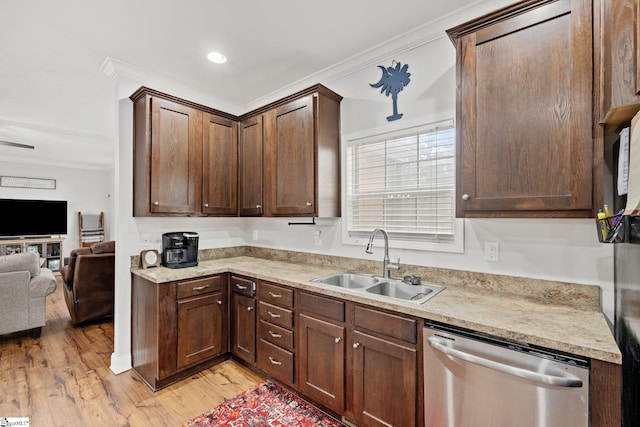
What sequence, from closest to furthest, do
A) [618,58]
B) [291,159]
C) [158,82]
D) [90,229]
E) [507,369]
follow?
1. [618,58]
2. [507,369]
3. [291,159]
4. [158,82]
5. [90,229]

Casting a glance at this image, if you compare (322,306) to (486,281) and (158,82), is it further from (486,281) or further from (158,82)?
(158,82)

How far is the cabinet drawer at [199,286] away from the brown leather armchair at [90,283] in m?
1.79

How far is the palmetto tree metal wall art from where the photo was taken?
2324 mm

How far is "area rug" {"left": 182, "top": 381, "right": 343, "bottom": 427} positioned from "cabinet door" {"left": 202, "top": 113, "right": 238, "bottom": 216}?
5.61 ft

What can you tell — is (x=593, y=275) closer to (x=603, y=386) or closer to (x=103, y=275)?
(x=603, y=386)

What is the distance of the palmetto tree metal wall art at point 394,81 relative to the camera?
2.32 metres

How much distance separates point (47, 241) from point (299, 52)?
24.7 ft

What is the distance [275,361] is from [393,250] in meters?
1.27

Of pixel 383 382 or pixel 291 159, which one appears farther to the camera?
pixel 291 159

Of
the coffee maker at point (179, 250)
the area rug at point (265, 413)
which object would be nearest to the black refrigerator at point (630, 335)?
the area rug at point (265, 413)

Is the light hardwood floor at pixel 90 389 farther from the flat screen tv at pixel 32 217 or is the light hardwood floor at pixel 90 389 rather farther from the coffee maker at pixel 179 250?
the flat screen tv at pixel 32 217

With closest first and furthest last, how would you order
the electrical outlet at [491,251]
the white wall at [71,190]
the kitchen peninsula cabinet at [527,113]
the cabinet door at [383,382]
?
the kitchen peninsula cabinet at [527,113]
the cabinet door at [383,382]
the electrical outlet at [491,251]
the white wall at [71,190]

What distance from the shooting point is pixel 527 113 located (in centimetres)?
148

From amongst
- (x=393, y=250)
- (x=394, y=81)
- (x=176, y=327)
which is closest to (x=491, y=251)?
(x=393, y=250)
